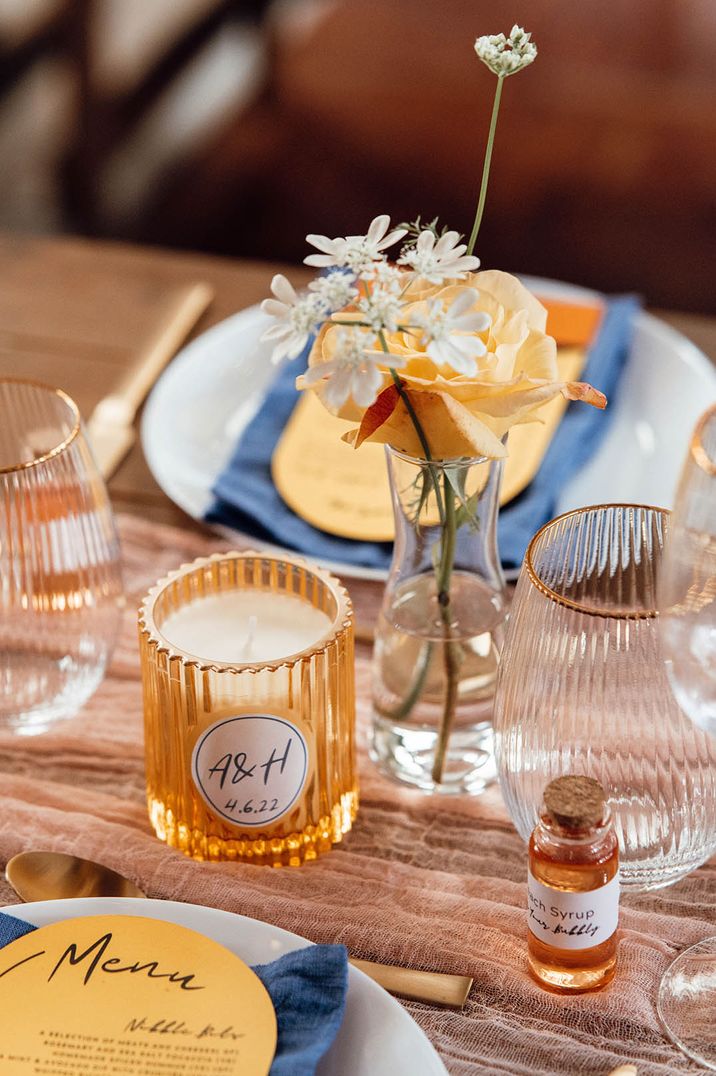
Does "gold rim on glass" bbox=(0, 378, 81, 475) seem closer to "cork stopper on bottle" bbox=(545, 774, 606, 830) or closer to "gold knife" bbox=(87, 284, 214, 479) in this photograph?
"gold knife" bbox=(87, 284, 214, 479)

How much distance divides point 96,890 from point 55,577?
17cm

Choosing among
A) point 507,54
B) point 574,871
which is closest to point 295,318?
point 507,54

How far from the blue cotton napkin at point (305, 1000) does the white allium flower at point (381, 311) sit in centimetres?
25

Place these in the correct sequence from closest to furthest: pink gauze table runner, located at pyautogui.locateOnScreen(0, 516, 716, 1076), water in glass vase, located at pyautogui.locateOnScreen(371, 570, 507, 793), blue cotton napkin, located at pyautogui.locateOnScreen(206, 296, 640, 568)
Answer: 1. pink gauze table runner, located at pyautogui.locateOnScreen(0, 516, 716, 1076)
2. water in glass vase, located at pyautogui.locateOnScreen(371, 570, 507, 793)
3. blue cotton napkin, located at pyautogui.locateOnScreen(206, 296, 640, 568)

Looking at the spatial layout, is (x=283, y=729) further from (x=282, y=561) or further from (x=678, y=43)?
(x=678, y=43)

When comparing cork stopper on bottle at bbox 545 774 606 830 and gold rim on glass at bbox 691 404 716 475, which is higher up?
gold rim on glass at bbox 691 404 716 475

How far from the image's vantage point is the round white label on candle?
58cm

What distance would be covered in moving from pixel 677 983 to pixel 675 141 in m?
1.61

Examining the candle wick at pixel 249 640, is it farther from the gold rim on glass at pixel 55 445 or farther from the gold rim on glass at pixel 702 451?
the gold rim on glass at pixel 702 451

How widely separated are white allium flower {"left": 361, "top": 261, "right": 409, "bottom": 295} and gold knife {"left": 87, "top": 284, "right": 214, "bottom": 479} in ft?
1.51

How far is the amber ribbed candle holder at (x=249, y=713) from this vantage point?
1.92ft

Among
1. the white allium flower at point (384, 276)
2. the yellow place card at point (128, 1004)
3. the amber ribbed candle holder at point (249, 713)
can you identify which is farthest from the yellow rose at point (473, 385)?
the yellow place card at point (128, 1004)

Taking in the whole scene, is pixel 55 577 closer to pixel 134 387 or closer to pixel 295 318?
pixel 295 318

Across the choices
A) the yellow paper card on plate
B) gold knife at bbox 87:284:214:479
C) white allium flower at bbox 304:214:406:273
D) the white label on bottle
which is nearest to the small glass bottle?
the white label on bottle
